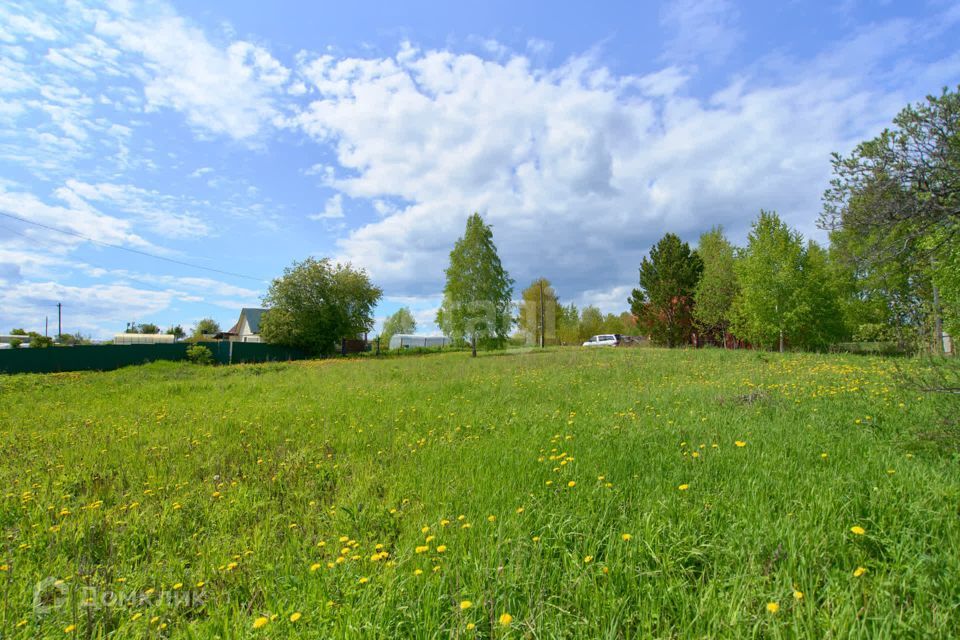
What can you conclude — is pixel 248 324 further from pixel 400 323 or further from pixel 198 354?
pixel 400 323

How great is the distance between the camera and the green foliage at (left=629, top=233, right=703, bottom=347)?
30.7 m

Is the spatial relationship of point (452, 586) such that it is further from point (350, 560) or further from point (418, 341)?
point (418, 341)

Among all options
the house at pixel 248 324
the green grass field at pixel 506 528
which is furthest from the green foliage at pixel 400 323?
the green grass field at pixel 506 528

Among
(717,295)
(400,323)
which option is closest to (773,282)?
(717,295)

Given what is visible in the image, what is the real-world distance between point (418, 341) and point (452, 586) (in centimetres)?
7903

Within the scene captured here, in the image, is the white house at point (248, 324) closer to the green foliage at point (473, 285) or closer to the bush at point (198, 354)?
the bush at point (198, 354)

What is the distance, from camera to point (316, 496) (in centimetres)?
425

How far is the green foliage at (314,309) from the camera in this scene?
35531mm

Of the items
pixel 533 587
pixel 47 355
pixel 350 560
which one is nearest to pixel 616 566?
pixel 533 587

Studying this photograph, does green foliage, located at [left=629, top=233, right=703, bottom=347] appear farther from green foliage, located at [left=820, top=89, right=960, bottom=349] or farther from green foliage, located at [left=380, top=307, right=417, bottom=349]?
green foliage, located at [left=380, top=307, right=417, bottom=349]

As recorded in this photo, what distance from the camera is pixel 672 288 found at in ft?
101

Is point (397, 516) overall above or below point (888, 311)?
below

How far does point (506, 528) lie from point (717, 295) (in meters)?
31.0

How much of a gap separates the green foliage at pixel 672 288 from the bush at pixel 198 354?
110 ft
